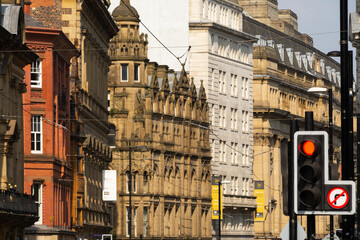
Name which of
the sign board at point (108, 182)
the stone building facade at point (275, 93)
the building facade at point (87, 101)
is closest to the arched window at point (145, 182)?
the stone building facade at point (275, 93)

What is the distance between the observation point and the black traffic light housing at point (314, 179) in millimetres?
20859

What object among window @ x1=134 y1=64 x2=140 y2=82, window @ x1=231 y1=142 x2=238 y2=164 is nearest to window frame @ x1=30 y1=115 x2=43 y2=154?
window @ x1=134 y1=64 x2=140 y2=82

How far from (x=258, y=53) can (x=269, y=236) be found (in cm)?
2089

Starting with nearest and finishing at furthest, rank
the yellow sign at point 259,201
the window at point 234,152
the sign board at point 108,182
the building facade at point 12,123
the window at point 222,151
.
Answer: the building facade at point 12,123 → the sign board at point 108,182 → the yellow sign at point 259,201 → the window at point 222,151 → the window at point 234,152

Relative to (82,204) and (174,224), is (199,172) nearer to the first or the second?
(174,224)

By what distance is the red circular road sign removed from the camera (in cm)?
2105

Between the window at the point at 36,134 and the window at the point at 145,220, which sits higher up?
the window at the point at 36,134

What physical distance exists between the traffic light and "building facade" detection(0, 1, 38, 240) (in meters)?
30.1

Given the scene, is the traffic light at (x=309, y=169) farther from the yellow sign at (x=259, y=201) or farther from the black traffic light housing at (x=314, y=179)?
the yellow sign at (x=259, y=201)

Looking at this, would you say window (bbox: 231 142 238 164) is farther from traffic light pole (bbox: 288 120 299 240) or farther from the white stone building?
traffic light pole (bbox: 288 120 299 240)

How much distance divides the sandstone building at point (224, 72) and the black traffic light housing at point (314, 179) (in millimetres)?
118280

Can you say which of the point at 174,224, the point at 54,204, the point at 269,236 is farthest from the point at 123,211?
the point at 54,204

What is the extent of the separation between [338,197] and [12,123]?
114 feet

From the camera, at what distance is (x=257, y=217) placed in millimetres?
143875
